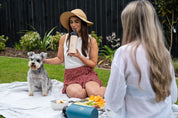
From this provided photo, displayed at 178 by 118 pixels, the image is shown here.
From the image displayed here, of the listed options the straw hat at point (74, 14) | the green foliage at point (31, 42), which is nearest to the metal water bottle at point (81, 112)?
the straw hat at point (74, 14)

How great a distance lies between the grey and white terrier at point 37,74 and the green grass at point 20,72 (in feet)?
3.88

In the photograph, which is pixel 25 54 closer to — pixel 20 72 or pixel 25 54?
pixel 25 54

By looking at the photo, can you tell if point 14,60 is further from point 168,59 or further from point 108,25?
point 168,59

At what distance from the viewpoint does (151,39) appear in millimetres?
1723

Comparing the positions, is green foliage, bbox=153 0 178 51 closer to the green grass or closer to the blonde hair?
the green grass

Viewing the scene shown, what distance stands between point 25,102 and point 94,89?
1.09 m

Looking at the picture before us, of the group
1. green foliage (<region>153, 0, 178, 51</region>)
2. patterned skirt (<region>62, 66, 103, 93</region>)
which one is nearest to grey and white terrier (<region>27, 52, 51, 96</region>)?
patterned skirt (<region>62, 66, 103, 93</region>)

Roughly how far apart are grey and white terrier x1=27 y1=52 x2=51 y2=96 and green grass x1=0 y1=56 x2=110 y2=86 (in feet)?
3.88

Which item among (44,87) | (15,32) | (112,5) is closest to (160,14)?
(112,5)

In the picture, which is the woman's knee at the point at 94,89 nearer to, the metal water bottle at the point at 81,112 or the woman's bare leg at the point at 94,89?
the woman's bare leg at the point at 94,89

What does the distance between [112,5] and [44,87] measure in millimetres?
3895

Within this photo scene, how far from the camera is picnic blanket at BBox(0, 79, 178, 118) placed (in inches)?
113

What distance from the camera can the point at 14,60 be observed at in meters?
6.78

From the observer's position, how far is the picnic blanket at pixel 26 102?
2.88 metres
